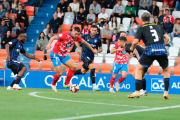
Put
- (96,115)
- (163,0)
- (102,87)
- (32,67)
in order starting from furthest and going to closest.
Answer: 1. (163,0)
2. (32,67)
3. (102,87)
4. (96,115)

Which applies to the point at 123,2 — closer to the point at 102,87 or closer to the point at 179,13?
the point at 179,13

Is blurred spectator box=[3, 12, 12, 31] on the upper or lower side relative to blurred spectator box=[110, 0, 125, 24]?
lower

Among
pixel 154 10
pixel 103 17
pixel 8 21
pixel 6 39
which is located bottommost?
pixel 6 39

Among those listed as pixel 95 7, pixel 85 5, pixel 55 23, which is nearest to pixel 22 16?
pixel 55 23

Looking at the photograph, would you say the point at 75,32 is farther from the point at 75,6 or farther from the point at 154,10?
the point at 75,6

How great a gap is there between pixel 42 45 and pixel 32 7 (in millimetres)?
4302

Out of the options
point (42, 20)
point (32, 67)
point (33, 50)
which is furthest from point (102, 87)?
point (42, 20)

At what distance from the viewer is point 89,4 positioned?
20.0 metres

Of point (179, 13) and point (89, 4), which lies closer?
point (179, 13)

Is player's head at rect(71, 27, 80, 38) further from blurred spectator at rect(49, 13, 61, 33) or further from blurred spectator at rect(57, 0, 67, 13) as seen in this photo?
blurred spectator at rect(57, 0, 67, 13)

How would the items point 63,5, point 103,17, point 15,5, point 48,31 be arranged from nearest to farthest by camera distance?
point 48,31 → point 103,17 → point 63,5 → point 15,5

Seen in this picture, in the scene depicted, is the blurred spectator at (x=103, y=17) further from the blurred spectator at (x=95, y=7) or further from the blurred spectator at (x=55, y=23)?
the blurred spectator at (x=55, y=23)

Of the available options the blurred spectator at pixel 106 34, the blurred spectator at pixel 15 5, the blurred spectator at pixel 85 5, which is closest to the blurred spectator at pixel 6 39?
the blurred spectator at pixel 15 5

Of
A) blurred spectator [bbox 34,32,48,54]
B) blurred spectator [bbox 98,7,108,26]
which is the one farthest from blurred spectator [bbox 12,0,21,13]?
blurred spectator [bbox 98,7,108,26]
